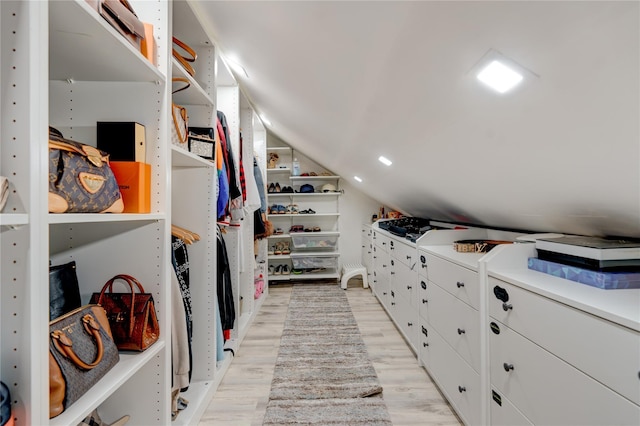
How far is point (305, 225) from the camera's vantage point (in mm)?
4371

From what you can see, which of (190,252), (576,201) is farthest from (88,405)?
(576,201)

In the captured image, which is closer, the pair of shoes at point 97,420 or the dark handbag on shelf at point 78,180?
the dark handbag on shelf at point 78,180

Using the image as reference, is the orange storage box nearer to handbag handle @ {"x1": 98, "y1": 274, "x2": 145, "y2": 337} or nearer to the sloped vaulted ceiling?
handbag handle @ {"x1": 98, "y1": 274, "x2": 145, "y2": 337}

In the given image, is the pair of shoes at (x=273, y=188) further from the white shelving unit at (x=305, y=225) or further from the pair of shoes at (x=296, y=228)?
the pair of shoes at (x=296, y=228)

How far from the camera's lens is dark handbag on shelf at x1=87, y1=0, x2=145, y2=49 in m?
0.76

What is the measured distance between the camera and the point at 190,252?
1574 mm

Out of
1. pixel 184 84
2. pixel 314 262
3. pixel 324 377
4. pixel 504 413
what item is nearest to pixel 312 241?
pixel 314 262

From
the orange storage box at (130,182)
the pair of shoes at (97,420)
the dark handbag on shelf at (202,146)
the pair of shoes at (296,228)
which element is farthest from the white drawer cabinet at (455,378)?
the pair of shoes at (296,228)

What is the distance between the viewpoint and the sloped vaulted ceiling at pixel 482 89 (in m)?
0.61

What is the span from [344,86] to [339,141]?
961 mm

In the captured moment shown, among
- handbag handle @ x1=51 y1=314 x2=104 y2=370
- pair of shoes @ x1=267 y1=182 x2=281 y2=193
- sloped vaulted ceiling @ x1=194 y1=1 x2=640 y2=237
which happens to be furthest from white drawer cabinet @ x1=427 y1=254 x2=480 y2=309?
pair of shoes @ x1=267 y1=182 x2=281 y2=193

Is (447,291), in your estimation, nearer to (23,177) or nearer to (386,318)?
(386,318)

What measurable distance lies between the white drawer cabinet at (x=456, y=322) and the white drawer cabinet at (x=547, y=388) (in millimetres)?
106

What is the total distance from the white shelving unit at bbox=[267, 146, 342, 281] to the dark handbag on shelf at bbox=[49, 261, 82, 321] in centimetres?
311
